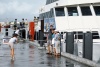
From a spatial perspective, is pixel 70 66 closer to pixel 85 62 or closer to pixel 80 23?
pixel 85 62

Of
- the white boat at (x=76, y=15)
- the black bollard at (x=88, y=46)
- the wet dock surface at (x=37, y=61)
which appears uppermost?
the white boat at (x=76, y=15)

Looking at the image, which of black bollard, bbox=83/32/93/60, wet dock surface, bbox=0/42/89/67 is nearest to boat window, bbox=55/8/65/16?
wet dock surface, bbox=0/42/89/67

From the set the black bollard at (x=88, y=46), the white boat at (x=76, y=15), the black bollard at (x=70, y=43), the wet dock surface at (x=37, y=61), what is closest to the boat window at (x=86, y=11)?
the white boat at (x=76, y=15)

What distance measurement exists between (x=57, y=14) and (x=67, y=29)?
7.16 feet

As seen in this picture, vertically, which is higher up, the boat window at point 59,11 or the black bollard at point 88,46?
the boat window at point 59,11

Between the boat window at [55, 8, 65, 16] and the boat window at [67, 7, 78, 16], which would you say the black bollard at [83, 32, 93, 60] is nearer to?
the boat window at [67, 7, 78, 16]

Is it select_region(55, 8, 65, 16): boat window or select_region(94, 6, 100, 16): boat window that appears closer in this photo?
select_region(94, 6, 100, 16): boat window

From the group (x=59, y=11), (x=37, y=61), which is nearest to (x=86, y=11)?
(x=59, y=11)

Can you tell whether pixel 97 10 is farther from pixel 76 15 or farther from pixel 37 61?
pixel 37 61

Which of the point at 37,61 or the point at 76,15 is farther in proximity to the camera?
the point at 76,15

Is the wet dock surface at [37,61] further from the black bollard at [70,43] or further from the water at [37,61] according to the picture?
the black bollard at [70,43]

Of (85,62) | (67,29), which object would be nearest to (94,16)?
(67,29)

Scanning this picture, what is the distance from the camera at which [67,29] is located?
30.3 metres

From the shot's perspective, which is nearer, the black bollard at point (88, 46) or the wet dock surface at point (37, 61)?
the wet dock surface at point (37, 61)
